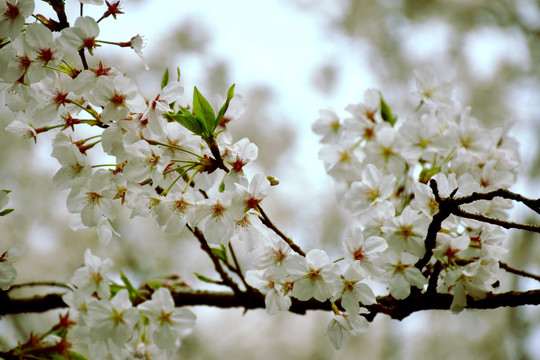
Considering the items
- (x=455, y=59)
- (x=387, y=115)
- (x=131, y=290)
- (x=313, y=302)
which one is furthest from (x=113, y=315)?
(x=455, y=59)

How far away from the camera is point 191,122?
663 mm

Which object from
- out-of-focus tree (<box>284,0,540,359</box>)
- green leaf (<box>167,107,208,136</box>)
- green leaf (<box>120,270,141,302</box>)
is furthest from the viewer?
out-of-focus tree (<box>284,0,540,359</box>)

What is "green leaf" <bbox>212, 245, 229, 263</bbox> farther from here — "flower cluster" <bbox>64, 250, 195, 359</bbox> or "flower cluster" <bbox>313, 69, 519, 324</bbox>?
"flower cluster" <bbox>313, 69, 519, 324</bbox>

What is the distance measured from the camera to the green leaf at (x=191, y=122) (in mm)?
661

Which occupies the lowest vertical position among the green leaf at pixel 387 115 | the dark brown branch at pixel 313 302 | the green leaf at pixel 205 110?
the dark brown branch at pixel 313 302

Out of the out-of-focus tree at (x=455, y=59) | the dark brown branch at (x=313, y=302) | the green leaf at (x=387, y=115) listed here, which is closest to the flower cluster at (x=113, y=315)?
the dark brown branch at (x=313, y=302)

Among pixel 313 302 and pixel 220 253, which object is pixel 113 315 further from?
pixel 313 302

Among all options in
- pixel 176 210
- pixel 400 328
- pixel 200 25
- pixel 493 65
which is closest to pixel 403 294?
pixel 176 210

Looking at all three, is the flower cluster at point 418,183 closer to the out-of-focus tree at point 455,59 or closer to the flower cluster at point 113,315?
the flower cluster at point 113,315

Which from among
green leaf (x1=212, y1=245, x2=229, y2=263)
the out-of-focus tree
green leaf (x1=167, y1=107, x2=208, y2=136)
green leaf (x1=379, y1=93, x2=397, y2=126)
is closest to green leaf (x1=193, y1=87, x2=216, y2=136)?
green leaf (x1=167, y1=107, x2=208, y2=136)

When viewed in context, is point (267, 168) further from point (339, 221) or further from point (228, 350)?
point (228, 350)

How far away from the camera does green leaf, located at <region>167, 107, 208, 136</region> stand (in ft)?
2.17

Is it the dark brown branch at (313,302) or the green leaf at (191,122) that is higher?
the green leaf at (191,122)

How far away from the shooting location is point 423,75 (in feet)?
3.52
